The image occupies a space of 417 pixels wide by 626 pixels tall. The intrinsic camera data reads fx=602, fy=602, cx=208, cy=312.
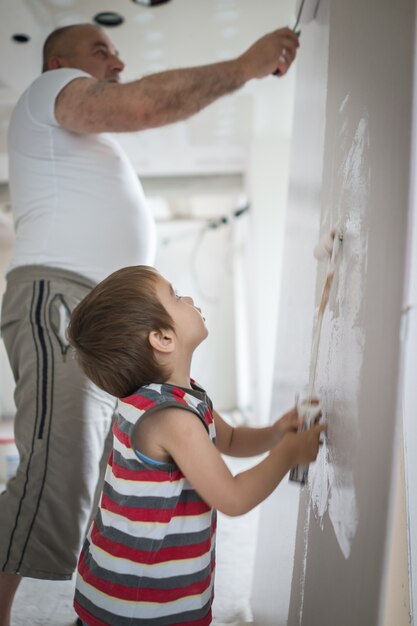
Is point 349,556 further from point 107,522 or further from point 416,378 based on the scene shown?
point 107,522

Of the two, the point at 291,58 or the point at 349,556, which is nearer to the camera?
the point at 349,556

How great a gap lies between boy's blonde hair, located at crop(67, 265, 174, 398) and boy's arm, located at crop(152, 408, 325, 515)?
133 mm

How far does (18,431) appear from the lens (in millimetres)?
1151

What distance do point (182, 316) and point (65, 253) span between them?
0.40m

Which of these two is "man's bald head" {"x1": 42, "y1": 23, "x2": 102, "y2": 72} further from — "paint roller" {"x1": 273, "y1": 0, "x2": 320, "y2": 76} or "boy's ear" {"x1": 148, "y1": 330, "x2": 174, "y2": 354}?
"boy's ear" {"x1": 148, "y1": 330, "x2": 174, "y2": 354}

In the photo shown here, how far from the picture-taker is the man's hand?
1.16 m

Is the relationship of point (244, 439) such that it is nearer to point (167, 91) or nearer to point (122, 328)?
point (122, 328)

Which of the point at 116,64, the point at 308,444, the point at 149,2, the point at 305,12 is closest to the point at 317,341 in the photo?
the point at 308,444

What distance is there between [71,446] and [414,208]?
88cm

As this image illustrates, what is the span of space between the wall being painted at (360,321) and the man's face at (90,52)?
740 mm

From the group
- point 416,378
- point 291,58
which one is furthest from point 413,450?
point 291,58

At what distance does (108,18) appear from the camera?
2.46 metres

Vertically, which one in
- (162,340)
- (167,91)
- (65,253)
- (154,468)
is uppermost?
(167,91)

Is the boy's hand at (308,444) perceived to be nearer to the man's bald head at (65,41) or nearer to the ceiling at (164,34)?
the man's bald head at (65,41)
